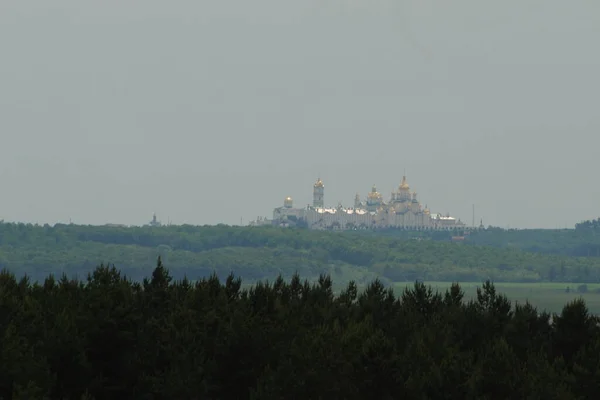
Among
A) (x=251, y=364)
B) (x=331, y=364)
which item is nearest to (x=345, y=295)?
(x=251, y=364)

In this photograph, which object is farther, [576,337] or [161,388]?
[576,337]

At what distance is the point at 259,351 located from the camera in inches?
3007

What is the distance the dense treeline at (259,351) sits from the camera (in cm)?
6612

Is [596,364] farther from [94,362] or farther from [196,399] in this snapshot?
[94,362]

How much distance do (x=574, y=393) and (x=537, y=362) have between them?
3596 mm

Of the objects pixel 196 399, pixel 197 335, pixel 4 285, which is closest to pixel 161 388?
pixel 196 399

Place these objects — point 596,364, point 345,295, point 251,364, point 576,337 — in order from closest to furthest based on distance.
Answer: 1. point 596,364
2. point 251,364
3. point 576,337
4. point 345,295

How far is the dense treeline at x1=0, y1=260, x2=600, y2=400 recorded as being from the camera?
6612 centimetres

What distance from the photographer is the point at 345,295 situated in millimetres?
107438

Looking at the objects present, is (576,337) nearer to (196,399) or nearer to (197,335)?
(197,335)

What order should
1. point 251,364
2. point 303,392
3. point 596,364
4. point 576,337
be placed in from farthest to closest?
1. point 576,337
2. point 251,364
3. point 596,364
4. point 303,392

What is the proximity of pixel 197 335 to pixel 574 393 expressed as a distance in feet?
66.5

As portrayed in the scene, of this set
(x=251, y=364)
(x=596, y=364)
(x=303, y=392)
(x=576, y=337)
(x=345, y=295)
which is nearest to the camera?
(x=303, y=392)

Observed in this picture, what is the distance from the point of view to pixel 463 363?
69562 mm
